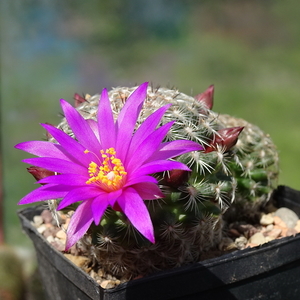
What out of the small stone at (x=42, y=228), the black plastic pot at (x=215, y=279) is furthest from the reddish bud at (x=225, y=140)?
the small stone at (x=42, y=228)

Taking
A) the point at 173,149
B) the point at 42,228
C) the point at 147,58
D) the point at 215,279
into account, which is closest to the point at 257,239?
the point at 215,279

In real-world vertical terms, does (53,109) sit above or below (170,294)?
below

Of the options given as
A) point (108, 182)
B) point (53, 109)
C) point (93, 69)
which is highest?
point (108, 182)

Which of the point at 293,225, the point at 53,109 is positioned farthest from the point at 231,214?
the point at 53,109

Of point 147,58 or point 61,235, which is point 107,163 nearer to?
point 61,235

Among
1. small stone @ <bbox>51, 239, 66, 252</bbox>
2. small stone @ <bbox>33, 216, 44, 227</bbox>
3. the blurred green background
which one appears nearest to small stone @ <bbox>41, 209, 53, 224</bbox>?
small stone @ <bbox>33, 216, 44, 227</bbox>

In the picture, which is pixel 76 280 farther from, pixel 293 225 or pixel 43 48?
pixel 43 48
